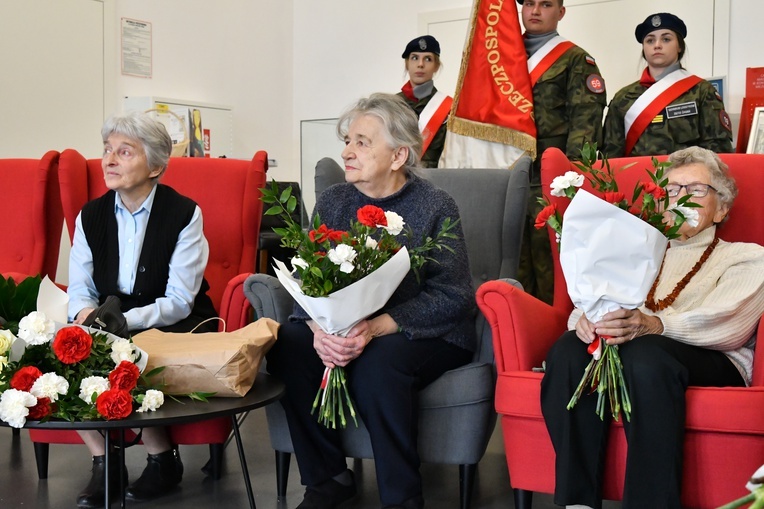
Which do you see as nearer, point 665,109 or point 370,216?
point 370,216

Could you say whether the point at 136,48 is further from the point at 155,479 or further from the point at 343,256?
the point at 343,256

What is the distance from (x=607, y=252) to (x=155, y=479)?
1476 millimetres

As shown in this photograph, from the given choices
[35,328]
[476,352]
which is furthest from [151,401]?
[476,352]

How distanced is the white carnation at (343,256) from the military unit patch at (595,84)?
2198 mm

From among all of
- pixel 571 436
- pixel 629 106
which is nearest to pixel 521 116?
pixel 629 106

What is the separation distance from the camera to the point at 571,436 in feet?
7.06

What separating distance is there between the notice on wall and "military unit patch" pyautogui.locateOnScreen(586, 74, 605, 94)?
2.98m

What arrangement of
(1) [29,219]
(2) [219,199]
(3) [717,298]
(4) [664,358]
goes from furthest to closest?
1. (1) [29,219]
2. (2) [219,199]
3. (3) [717,298]
4. (4) [664,358]

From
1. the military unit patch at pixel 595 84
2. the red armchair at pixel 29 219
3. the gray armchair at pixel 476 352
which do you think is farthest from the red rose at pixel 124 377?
the military unit patch at pixel 595 84

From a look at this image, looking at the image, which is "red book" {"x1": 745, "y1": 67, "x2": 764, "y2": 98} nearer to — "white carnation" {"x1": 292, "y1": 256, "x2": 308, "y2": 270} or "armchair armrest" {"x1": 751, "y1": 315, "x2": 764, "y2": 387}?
"armchair armrest" {"x1": 751, "y1": 315, "x2": 764, "y2": 387}

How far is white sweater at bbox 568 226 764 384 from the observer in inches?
88.3

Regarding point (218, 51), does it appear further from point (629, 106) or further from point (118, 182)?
point (118, 182)

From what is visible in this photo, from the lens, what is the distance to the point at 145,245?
110 inches

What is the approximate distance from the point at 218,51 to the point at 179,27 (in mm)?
372
